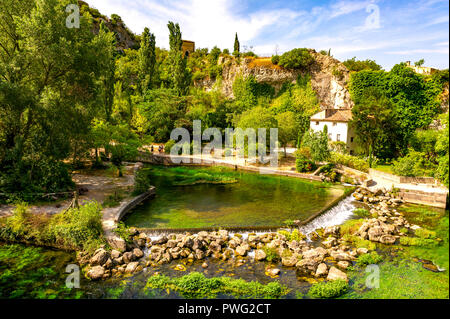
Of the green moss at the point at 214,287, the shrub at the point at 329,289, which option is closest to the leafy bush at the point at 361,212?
the shrub at the point at 329,289

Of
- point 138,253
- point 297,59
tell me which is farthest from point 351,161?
point 297,59

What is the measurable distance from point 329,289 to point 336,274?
132 centimetres

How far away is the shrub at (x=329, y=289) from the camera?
1193cm

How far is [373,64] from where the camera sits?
163 feet

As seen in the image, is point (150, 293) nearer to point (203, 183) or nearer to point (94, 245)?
point (94, 245)

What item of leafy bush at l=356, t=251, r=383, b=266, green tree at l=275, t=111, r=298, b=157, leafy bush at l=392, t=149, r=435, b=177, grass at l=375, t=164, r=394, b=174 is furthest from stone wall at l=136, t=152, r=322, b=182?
leafy bush at l=356, t=251, r=383, b=266

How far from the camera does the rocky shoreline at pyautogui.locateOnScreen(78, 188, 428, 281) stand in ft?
44.9

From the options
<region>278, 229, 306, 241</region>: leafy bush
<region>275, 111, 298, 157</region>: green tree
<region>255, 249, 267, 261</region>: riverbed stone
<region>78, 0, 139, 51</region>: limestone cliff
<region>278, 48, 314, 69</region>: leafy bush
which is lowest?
<region>255, 249, 267, 261</region>: riverbed stone

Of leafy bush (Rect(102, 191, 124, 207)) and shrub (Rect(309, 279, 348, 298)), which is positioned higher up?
leafy bush (Rect(102, 191, 124, 207))

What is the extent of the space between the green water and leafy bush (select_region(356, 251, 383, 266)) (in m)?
5.27

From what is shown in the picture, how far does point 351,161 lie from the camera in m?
32.4

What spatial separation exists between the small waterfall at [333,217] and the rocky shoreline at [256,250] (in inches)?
24.0

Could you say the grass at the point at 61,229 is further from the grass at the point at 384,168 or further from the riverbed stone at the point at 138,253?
the grass at the point at 384,168

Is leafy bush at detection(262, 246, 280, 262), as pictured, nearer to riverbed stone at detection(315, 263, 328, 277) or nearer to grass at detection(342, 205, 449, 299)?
riverbed stone at detection(315, 263, 328, 277)
